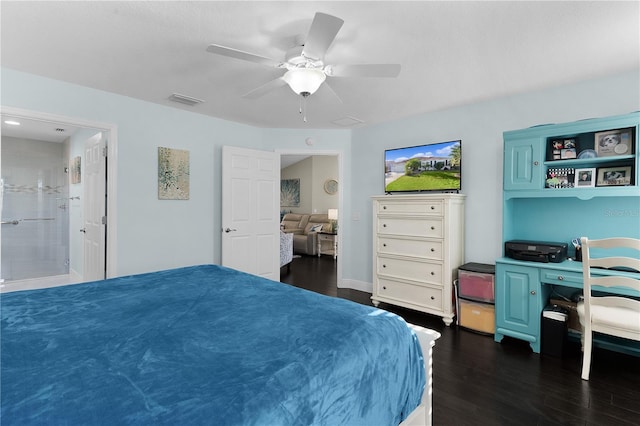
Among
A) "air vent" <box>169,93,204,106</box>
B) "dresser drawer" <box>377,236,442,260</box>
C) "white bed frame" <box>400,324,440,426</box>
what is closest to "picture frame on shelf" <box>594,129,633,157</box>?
"dresser drawer" <box>377,236,442,260</box>

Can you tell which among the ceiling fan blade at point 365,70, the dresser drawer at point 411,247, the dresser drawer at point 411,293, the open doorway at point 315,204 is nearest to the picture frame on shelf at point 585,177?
the dresser drawer at point 411,247

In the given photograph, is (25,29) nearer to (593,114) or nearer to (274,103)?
(274,103)

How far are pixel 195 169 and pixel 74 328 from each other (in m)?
2.99

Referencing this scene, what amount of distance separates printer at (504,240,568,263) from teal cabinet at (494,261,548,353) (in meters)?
0.12

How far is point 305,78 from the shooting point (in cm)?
228

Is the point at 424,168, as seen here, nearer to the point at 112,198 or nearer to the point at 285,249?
the point at 285,249

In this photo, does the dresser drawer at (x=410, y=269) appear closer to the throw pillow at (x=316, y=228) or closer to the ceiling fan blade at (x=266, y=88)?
the ceiling fan blade at (x=266, y=88)

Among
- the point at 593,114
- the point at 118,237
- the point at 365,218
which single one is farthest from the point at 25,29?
the point at 593,114

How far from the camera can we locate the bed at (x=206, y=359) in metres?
0.87

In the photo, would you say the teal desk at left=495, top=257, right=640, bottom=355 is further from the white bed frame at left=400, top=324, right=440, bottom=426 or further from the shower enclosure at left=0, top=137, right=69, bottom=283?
the shower enclosure at left=0, top=137, right=69, bottom=283

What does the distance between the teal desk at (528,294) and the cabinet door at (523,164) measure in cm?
72

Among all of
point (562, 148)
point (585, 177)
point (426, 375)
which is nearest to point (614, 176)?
point (585, 177)

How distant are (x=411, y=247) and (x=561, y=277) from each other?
141 centimetres

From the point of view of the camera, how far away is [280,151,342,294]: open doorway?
648 cm
